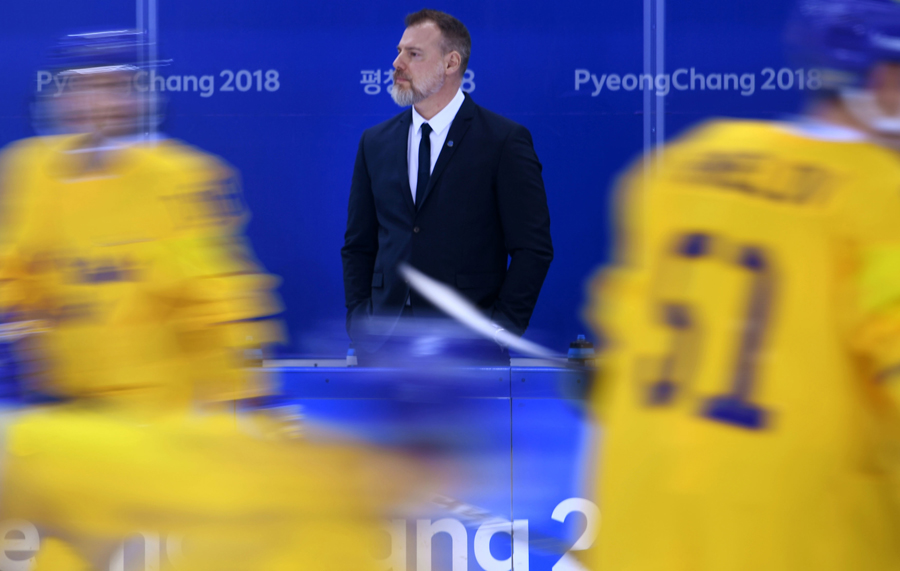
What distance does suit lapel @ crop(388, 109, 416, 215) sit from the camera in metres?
3.79

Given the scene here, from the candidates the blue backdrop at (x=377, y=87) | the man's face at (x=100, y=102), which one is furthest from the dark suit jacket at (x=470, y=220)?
the man's face at (x=100, y=102)

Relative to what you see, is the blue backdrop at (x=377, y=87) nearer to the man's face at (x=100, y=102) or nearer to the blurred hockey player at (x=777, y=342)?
the man's face at (x=100, y=102)

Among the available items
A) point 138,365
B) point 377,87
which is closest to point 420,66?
point 377,87

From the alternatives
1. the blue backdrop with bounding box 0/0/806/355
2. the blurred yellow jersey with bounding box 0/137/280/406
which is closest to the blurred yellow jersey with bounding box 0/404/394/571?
the blurred yellow jersey with bounding box 0/137/280/406

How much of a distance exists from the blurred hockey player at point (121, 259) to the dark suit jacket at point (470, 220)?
1.54 m

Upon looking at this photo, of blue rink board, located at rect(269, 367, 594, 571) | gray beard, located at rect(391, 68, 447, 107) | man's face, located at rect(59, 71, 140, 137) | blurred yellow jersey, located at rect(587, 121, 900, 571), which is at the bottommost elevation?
blue rink board, located at rect(269, 367, 594, 571)

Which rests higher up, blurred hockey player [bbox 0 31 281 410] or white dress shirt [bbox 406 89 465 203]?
white dress shirt [bbox 406 89 465 203]

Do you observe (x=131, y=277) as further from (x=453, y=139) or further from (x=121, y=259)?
(x=453, y=139)

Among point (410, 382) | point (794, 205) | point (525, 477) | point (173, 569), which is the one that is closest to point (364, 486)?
point (410, 382)

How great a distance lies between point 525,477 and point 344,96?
2.38m

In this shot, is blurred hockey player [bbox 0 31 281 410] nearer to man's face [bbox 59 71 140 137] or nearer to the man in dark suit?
man's face [bbox 59 71 140 137]

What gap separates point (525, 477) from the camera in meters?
2.88

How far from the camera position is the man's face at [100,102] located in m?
2.14

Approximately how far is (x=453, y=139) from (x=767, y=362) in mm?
2688
